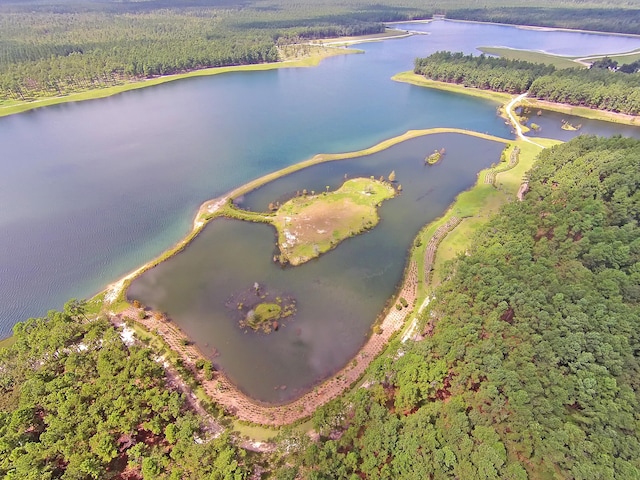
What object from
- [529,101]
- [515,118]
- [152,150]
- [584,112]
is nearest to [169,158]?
[152,150]

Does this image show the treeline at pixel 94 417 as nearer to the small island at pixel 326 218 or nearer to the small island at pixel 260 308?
the small island at pixel 260 308

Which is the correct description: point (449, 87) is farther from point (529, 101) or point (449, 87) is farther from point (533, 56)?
point (533, 56)

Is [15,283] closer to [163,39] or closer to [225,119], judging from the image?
[225,119]

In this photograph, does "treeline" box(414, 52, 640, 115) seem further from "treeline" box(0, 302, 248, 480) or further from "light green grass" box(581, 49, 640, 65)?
"treeline" box(0, 302, 248, 480)

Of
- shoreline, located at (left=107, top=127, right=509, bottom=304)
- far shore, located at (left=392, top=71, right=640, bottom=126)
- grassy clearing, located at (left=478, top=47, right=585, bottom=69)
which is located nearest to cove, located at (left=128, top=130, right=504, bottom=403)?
shoreline, located at (left=107, top=127, right=509, bottom=304)

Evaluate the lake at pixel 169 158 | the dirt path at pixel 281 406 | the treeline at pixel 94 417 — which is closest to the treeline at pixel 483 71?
the lake at pixel 169 158

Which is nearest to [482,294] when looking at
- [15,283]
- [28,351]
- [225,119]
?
[28,351]
